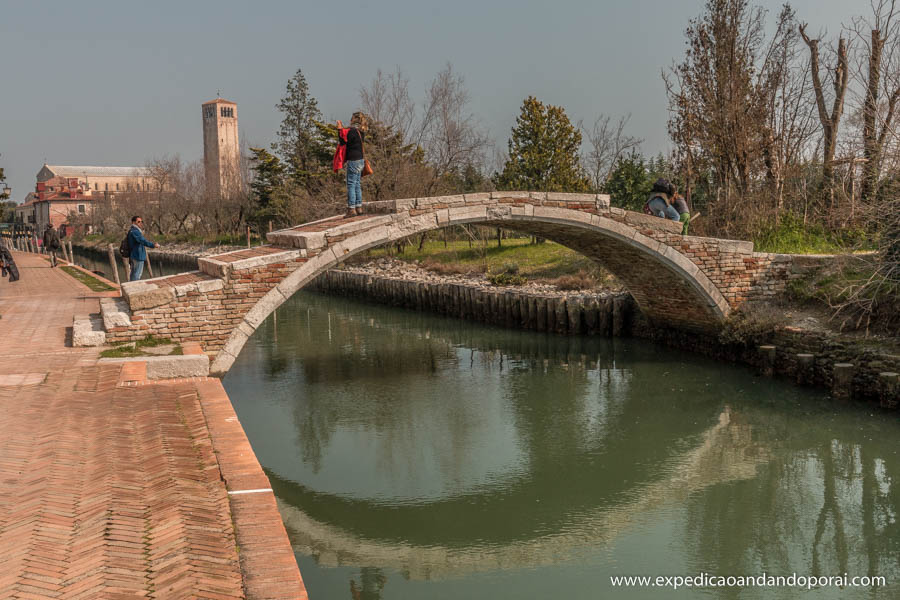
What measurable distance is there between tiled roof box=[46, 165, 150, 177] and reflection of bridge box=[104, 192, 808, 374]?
337 feet

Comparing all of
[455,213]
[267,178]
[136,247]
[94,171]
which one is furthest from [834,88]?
[94,171]

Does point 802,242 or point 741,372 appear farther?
point 802,242

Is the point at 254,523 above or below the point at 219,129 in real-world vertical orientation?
below

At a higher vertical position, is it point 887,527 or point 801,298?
point 801,298

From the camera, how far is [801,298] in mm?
14773

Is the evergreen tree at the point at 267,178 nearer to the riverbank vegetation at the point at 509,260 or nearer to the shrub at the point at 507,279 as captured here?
the riverbank vegetation at the point at 509,260

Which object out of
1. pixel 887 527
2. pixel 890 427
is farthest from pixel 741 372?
pixel 887 527

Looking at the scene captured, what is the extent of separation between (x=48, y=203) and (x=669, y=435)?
8755 centimetres

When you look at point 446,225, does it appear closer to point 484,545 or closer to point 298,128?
point 484,545

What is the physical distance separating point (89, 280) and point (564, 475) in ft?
52.2

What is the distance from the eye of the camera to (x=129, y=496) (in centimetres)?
504

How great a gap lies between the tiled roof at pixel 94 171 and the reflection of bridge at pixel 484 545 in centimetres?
10820

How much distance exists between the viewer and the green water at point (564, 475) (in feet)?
24.1

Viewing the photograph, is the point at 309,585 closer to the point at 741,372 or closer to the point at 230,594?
the point at 230,594
